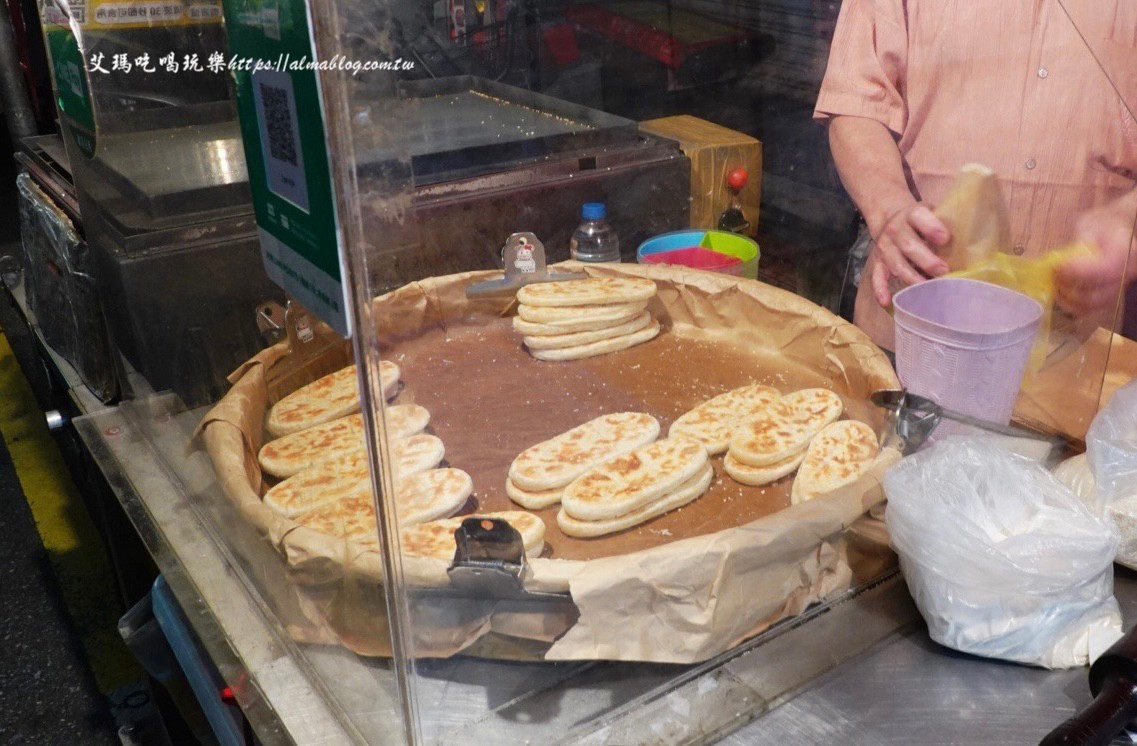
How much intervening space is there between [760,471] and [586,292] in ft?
2.02

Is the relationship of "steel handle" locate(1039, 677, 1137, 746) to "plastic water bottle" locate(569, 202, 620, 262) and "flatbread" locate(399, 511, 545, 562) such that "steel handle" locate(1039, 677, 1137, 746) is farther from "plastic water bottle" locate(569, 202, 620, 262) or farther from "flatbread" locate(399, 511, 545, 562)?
"plastic water bottle" locate(569, 202, 620, 262)

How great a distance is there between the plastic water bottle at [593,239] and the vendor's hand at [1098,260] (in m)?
1.02

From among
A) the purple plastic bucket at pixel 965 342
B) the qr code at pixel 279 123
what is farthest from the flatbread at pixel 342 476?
the purple plastic bucket at pixel 965 342

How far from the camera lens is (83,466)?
78.4 inches

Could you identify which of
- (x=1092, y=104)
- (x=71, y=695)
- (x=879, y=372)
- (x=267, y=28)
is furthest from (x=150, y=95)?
(x=71, y=695)

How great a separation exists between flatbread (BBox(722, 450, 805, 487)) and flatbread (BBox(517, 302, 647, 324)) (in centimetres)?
51

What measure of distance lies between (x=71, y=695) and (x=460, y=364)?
1.76 metres

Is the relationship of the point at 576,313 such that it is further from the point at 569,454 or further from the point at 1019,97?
the point at 1019,97

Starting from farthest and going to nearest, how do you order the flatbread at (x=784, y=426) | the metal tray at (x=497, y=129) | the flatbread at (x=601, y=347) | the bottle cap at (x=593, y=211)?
the bottle cap at (x=593, y=211) < the metal tray at (x=497, y=129) < the flatbread at (x=601, y=347) < the flatbread at (x=784, y=426)

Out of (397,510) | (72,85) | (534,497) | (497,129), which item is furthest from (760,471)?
(72,85)

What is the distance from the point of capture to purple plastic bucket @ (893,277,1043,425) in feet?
4.42

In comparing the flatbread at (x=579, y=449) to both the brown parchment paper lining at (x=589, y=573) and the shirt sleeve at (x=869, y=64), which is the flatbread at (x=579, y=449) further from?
the shirt sleeve at (x=869, y=64)

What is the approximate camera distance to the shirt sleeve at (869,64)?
153 cm

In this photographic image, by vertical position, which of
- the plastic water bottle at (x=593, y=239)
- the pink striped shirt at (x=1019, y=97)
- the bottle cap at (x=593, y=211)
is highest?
the pink striped shirt at (x=1019, y=97)
